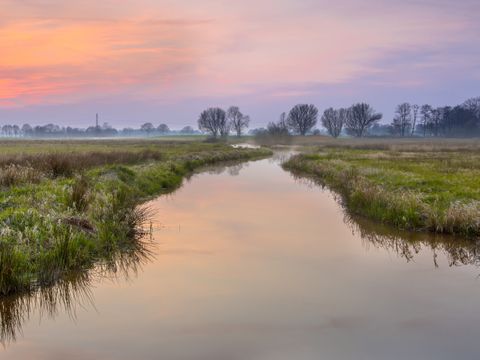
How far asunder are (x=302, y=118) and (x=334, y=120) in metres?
20.4

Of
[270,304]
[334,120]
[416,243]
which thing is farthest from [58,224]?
[334,120]

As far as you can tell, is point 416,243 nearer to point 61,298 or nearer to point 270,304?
point 270,304

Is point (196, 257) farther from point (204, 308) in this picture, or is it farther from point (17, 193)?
point (17, 193)

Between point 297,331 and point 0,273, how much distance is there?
18.2ft

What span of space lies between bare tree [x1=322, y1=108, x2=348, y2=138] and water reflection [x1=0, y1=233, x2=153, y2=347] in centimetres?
14071

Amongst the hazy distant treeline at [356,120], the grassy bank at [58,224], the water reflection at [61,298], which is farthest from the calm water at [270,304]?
the hazy distant treeline at [356,120]

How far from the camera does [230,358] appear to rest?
243 inches

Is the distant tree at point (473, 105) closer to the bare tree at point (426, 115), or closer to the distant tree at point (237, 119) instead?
the bare tree at point (426, 115)

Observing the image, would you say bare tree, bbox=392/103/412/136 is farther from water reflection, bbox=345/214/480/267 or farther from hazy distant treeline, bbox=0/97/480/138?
water reflection, bbox=345/214/480/267

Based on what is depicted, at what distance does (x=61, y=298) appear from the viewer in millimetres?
8258

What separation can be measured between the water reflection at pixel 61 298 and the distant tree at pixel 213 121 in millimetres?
128181

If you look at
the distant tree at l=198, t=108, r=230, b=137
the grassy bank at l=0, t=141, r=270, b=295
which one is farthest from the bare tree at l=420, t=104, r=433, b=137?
the grassy bank at l=0, t=141, r=270, b=295

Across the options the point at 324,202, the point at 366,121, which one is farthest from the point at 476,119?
the point at 324,202

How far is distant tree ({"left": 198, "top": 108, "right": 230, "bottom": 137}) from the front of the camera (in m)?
139
